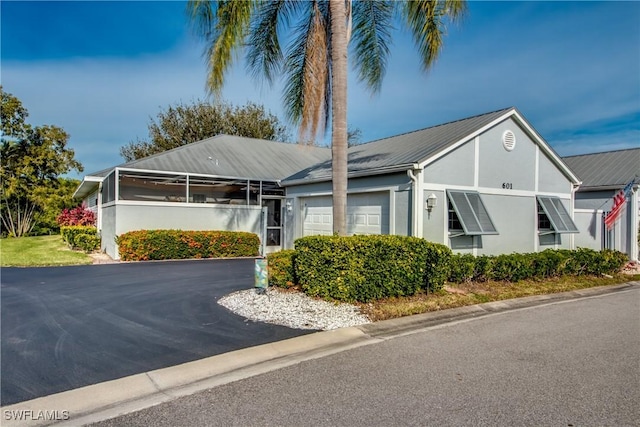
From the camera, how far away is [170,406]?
143 inches

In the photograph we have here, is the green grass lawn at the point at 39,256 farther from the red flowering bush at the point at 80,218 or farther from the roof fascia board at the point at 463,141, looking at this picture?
the roof fascia board at the point at 463,141

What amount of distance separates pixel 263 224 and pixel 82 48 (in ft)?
30.1

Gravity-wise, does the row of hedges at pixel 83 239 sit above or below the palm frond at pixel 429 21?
below

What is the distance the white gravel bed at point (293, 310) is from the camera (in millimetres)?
6324

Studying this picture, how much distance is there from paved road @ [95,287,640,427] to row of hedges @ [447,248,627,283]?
3.09 m

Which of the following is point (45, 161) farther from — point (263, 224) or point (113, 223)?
point (263, 224)

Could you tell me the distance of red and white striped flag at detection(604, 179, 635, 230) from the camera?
14837 mm

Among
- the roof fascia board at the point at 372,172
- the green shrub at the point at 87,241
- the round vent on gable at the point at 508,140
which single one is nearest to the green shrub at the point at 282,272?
the roof fascia board at the point at 372,172

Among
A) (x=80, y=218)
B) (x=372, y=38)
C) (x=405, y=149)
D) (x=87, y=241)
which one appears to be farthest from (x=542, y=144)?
(x=80, y=218)

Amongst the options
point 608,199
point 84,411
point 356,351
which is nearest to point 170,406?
point 84,411

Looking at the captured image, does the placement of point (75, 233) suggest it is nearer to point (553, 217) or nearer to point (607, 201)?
point (553, 217)

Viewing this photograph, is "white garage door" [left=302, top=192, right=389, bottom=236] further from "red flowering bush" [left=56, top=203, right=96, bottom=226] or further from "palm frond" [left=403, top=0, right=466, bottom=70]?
"red flowering bush" [left=56, top=203, right=96, bottom=226]

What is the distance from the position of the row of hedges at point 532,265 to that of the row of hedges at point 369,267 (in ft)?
0.10

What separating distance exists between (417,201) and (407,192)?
452mm
